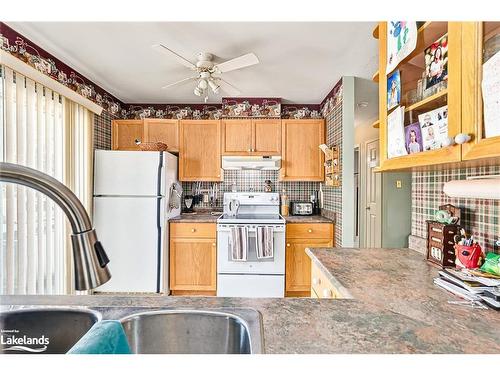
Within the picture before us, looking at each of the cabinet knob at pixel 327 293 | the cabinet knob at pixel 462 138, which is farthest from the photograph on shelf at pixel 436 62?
the cabinet knob at pixel 327 293

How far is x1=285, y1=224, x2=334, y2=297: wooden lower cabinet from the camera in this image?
2971 millimetres

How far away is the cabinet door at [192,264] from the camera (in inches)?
119

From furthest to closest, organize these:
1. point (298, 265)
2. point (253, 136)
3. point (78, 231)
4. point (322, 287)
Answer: point (253, 136)
point (298, 265)
point (322, 287)
point (78, 231)

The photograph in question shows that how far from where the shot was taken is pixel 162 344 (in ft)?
2.78

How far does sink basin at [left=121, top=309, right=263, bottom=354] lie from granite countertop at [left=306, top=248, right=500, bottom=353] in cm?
43

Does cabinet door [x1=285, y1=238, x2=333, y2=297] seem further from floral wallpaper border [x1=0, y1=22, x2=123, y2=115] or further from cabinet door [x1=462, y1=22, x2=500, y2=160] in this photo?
floral wallpaper border [x1=0, y1=22, x2=123, y2=115]

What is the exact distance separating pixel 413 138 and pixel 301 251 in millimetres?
2072

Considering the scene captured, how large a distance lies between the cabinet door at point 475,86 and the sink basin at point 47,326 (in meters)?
1.23

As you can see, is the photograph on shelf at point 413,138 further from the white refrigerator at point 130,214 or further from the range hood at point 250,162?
the white refrigerator at point 130,214

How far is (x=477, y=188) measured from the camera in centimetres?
102

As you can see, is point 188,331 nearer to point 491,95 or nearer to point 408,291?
point 408,291

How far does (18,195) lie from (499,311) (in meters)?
2.65

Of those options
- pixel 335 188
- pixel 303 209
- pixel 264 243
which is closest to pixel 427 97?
pixel 335 188
